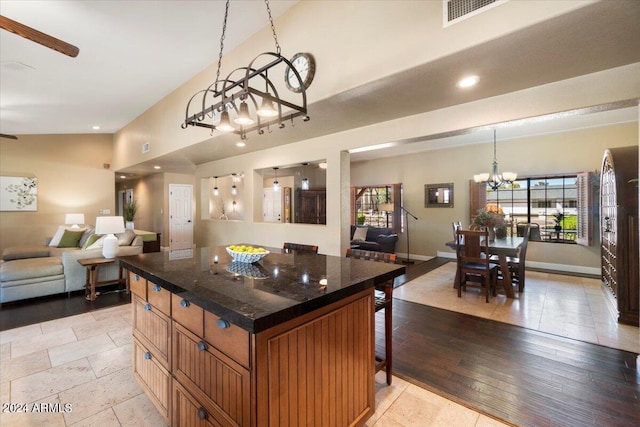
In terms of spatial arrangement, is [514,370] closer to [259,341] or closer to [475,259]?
[475,259]

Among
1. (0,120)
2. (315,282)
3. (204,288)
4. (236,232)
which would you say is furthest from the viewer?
(236,232)

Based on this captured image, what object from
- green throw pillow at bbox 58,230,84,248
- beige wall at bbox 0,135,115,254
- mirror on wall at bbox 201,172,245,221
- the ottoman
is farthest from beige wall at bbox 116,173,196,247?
the ottoman

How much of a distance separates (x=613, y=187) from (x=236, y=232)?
588 centimetres

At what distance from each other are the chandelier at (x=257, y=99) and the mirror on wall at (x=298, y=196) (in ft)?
16.1

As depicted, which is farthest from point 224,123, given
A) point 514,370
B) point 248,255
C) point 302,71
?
point 514,370

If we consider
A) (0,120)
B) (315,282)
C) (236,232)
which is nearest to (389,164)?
(236,232)

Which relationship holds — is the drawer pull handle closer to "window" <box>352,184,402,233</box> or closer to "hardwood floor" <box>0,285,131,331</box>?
"hardwood floor" <box>0,285,131,331</box>

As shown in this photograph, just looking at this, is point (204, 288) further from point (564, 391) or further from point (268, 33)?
point (268, 33)

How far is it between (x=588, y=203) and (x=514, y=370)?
5024 millimetres

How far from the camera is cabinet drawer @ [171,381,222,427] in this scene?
1366 mm

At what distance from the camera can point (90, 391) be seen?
2.12 meters

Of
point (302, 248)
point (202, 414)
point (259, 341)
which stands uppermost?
point (302, 248)

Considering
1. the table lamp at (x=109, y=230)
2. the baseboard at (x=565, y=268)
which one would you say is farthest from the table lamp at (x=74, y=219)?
the baseboard at (x=565, y=268)

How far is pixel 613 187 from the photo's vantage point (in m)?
3.51
